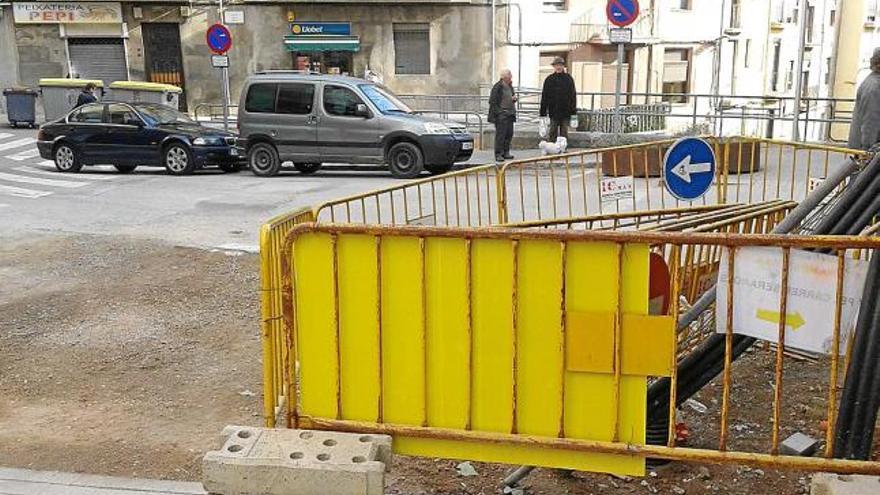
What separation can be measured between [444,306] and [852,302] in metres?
1.59

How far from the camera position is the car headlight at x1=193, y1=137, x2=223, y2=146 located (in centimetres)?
1686

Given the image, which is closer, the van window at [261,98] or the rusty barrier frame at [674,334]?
the rusty barrier frame at [674,334]

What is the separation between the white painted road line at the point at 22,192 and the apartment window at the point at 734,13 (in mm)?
28878

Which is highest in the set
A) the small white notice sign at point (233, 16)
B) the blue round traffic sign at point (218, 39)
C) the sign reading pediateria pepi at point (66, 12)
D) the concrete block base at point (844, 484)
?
the sign reading pediateria pepi at point (66, 12)

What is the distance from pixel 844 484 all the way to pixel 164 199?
11.8 metres

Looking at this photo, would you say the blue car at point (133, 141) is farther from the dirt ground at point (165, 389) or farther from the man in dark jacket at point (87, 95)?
the dirt ground at point (165, 389)

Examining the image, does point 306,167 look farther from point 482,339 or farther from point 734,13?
point 734,13

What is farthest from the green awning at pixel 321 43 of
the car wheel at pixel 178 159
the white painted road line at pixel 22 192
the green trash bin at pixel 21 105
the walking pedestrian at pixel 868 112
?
the walking pedestrian at pixel 868 112

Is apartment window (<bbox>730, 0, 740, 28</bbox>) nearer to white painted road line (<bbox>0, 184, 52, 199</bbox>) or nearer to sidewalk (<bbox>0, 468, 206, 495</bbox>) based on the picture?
white painted road line (<bbox>0, 184, 52, 199</bbox>)

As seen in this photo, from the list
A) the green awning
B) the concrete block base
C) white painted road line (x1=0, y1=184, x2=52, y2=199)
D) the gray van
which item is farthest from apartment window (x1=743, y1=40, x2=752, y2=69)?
the concrete block base

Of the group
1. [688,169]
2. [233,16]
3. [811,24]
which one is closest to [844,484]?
[688,169]

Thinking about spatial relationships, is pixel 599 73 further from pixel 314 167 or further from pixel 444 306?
pixel 444 306

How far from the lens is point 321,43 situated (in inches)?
1136

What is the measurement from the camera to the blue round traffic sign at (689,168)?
760cm
